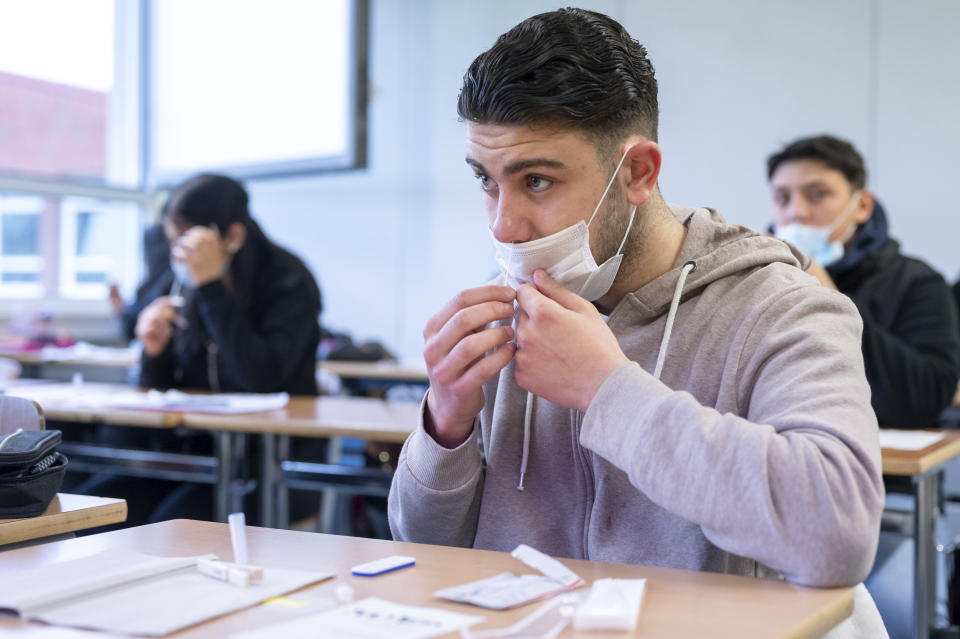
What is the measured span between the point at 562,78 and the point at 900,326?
78.4 inches

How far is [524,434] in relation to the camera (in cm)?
129

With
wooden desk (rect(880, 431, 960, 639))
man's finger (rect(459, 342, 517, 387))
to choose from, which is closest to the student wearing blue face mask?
wooden desk (rect(880, 431, 960, 639))

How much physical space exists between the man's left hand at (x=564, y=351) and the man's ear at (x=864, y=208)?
207 cm

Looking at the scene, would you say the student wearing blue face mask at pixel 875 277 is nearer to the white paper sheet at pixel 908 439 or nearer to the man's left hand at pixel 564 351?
the white paper sheet at pixel 908 439

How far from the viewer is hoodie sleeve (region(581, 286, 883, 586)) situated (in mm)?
892

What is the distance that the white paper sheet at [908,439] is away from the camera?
77.1 inches

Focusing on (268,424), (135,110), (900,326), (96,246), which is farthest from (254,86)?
(900,326)

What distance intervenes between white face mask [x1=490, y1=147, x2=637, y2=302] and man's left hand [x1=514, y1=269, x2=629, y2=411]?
0.30 feet

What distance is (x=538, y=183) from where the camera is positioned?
117 centimetres

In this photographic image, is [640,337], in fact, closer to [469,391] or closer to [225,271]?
[469,391]

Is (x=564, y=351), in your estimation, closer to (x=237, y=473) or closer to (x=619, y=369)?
(x=619, y=369)

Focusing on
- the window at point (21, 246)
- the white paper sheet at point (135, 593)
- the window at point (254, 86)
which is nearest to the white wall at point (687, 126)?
the window at point (254, 86)

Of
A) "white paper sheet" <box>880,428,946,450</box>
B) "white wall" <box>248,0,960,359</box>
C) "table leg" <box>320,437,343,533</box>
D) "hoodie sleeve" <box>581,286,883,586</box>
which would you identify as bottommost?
"table leg" <box>320,437,343,533</box>

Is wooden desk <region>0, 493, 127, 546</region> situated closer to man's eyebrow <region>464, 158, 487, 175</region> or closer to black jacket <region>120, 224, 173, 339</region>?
man's eyebrow <region>464, 158, 487, 175</region>
